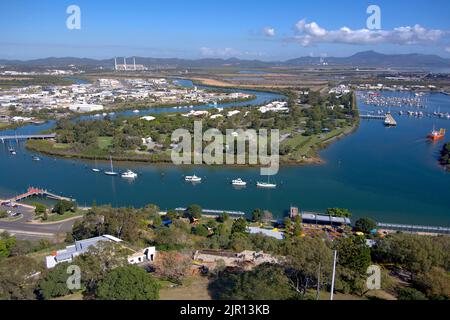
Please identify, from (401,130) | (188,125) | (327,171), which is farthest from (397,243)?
(401,130)

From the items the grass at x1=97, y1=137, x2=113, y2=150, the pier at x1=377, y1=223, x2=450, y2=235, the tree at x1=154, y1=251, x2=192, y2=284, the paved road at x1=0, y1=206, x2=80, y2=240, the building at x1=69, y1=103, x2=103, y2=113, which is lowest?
the pier at x1=377, y1=223, x2=450, y2=235

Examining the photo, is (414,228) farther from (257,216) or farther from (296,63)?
(296,63)

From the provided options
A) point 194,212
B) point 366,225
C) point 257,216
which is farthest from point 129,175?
point 366,225

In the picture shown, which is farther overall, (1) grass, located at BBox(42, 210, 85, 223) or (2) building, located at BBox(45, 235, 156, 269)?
(1) grass, located at BBox(42, 210, 85, 223)

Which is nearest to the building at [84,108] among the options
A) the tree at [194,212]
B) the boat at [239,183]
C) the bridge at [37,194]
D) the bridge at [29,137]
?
the bridge at [29,137]

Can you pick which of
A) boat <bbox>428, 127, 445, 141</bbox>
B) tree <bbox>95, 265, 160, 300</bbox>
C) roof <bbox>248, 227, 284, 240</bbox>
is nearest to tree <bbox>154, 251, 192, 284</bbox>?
tree <bbox>95, 265, 160, 300</bbox>

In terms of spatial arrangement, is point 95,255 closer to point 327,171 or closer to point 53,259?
point 53,259

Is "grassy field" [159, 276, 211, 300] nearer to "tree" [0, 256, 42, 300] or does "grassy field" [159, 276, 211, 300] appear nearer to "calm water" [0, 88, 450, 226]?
"tree" [0, 256, 42, 300]
